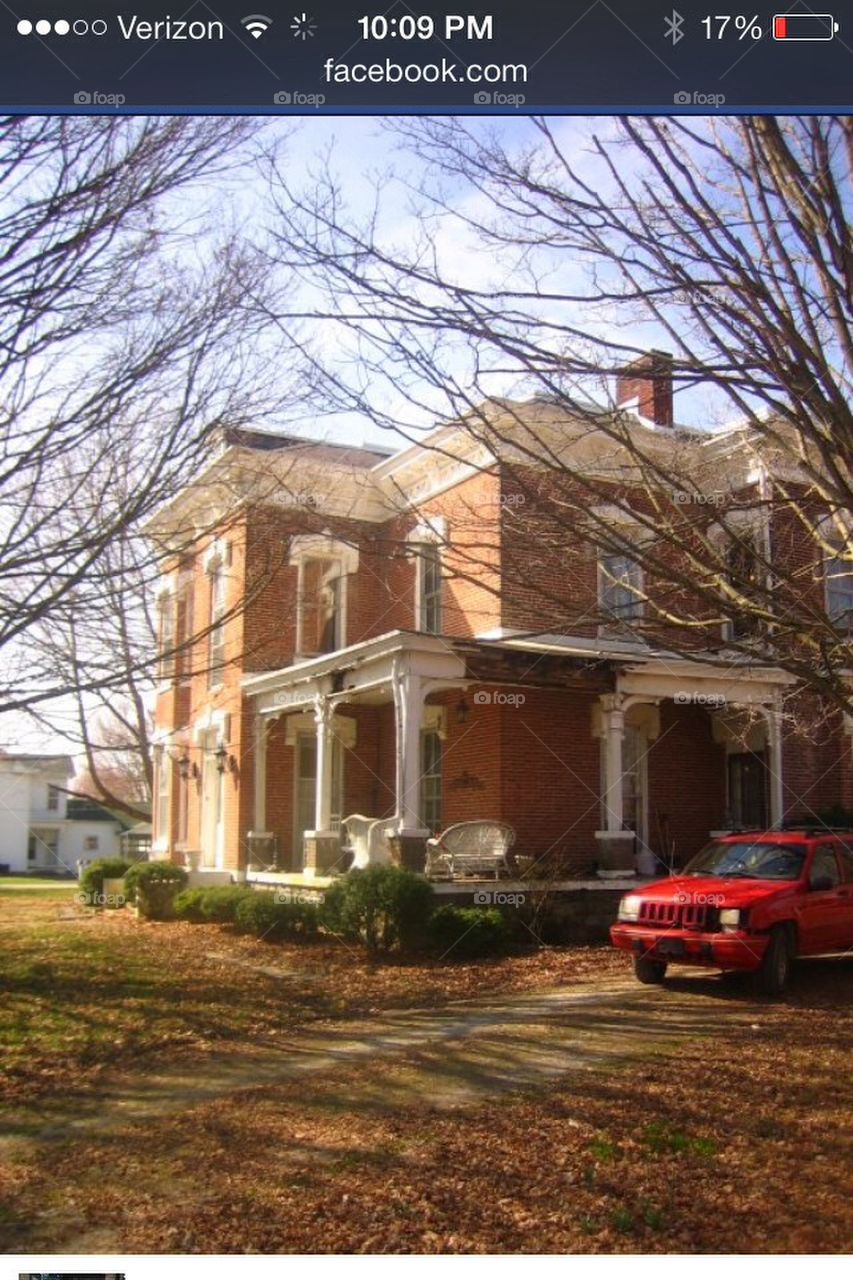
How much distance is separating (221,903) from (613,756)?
19.2 ft

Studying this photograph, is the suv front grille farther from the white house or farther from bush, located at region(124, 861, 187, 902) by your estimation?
the white house

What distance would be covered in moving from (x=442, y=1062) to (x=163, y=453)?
496 centimetres

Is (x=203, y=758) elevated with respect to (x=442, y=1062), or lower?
elevated

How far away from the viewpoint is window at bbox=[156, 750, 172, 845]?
24594 millimetres

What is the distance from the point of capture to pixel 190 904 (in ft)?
57.0

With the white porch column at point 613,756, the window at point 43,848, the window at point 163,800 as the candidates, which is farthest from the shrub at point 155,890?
the window at point 43,848

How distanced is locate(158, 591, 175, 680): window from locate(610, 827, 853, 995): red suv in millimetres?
4957

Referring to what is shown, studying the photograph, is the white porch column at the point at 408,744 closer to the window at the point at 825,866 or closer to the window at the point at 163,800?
the window at the point at 825,866

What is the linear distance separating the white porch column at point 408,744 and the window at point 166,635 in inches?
137

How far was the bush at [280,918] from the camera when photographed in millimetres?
14570

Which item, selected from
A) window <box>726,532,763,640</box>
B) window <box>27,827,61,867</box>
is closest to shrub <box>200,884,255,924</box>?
window <box>726,532,763,640</box>

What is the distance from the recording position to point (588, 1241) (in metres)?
4.48

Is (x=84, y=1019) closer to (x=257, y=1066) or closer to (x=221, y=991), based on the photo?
(x=221, y=991)
